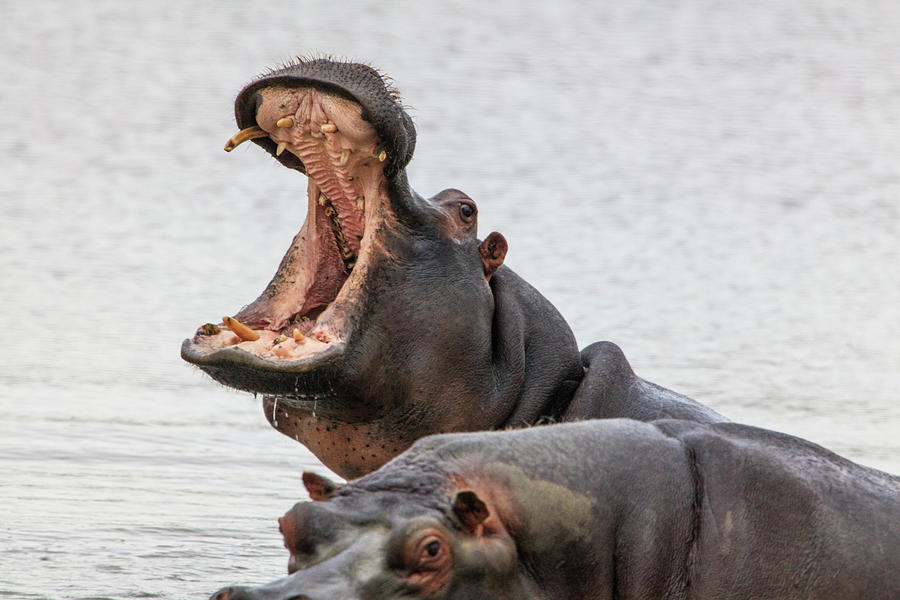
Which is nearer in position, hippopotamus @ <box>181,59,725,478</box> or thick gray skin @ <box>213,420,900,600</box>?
thick gray skin @ <box>213,420,900,600</box>

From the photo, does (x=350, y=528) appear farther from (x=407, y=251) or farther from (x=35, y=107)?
(x=35, y=107)

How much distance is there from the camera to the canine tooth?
17.4 ft

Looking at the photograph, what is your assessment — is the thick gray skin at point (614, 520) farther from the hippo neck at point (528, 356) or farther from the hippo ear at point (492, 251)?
the hippo ear at point (492, 251)

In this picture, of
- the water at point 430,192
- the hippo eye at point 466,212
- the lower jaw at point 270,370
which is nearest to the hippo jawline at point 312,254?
the lower jaw at point 270,370

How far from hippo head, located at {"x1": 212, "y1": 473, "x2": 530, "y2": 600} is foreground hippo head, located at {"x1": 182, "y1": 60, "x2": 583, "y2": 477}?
147 centimetres

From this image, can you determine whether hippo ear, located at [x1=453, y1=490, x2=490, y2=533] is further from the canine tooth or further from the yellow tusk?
the yellow tusk

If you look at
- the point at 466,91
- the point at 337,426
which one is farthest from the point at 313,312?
the point at 466,91

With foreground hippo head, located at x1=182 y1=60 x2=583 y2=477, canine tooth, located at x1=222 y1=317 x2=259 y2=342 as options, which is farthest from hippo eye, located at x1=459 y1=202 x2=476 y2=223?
canine tooth, located at x1=222 y1=317 x2=259 y2=342

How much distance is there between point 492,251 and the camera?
554 cm

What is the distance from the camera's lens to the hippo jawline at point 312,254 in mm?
5191

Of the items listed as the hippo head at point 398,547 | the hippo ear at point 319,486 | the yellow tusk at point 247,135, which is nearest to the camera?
the hippo head at point 398,547

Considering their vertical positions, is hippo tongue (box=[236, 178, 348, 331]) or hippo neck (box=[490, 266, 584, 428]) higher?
hippo tongue (box=[236, 178, 348, 331])

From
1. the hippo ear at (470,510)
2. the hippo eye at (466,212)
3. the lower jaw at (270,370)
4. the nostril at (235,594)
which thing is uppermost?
the hippo eye at (466,212)

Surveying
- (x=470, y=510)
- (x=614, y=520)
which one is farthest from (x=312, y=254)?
(x=470, y=510)
